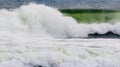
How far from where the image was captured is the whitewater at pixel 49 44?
10.5 m

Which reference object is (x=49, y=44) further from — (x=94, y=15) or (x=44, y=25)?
(x=94, y=15)

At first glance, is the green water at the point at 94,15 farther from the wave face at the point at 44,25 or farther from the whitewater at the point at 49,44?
the whitewater at the point at 49,44

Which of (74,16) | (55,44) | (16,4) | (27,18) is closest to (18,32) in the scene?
Result: (27,18)

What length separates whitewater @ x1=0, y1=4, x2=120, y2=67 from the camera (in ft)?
34.3

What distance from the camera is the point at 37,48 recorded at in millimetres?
11359

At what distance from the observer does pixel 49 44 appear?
11.9 m

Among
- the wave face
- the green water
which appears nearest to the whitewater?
the wave face

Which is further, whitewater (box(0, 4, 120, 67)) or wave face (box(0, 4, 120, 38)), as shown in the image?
wave face (box(0, 4, 120, 38))

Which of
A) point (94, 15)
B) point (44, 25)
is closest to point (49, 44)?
point (44, 25)

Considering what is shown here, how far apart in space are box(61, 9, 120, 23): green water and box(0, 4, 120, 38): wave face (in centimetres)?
86

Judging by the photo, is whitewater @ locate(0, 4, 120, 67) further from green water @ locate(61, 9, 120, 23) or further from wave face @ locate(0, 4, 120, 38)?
green water @ locate(61, 9, 120, 23)

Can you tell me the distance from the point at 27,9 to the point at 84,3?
17.4ft

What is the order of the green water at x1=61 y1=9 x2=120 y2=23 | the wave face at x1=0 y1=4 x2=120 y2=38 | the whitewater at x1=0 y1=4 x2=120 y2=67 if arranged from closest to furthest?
the whitewater at x1=0 y1=4 x2=120 y2=67 < the wave face at x1=0 y1=4 x2=120 y2=38 < the green water at x1=61 y1=9 x2=120 y2=23

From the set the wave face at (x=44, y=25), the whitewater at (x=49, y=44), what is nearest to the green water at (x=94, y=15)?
the wave face at (x=44, y=25)
